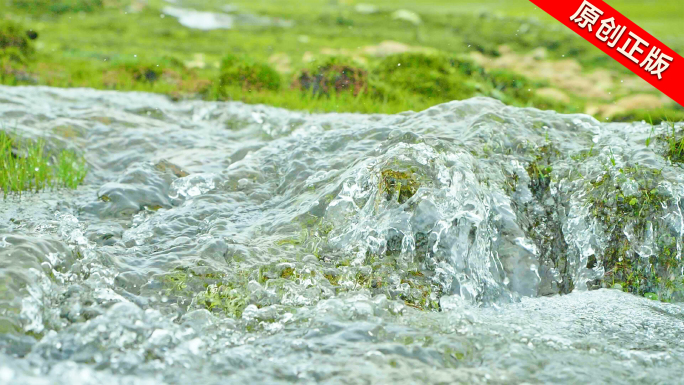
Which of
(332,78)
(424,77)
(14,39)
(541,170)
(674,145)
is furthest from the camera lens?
(14,39)

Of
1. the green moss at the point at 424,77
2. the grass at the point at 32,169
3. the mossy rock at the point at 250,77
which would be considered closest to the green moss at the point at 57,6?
the mossy rock at the point at 250,77

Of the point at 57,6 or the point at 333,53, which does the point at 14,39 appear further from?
the point at 57,6

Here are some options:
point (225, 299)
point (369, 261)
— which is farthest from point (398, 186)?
point (225, 299)

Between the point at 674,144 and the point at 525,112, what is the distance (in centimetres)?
149

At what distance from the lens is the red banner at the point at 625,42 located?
6641mm

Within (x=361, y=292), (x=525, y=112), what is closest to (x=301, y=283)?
(x=361, y=292)

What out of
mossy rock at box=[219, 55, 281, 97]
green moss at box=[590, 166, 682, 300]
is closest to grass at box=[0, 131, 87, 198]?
green moss at box=[590, 166, 682, 300]

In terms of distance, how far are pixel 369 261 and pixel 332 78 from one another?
812 cm

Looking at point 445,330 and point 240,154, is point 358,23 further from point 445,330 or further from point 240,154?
point 445,330

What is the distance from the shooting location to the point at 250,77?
523 inches

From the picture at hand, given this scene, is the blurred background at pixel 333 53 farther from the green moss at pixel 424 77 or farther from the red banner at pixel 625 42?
the red banner at pixel 625 42

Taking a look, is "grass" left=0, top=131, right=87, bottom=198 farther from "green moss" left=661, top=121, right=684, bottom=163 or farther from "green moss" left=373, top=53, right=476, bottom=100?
"green moss" left=373, top=53, right=476, bottom=100

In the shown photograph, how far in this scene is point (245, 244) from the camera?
16.8ft

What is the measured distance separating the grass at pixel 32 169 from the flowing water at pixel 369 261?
0.20 m
